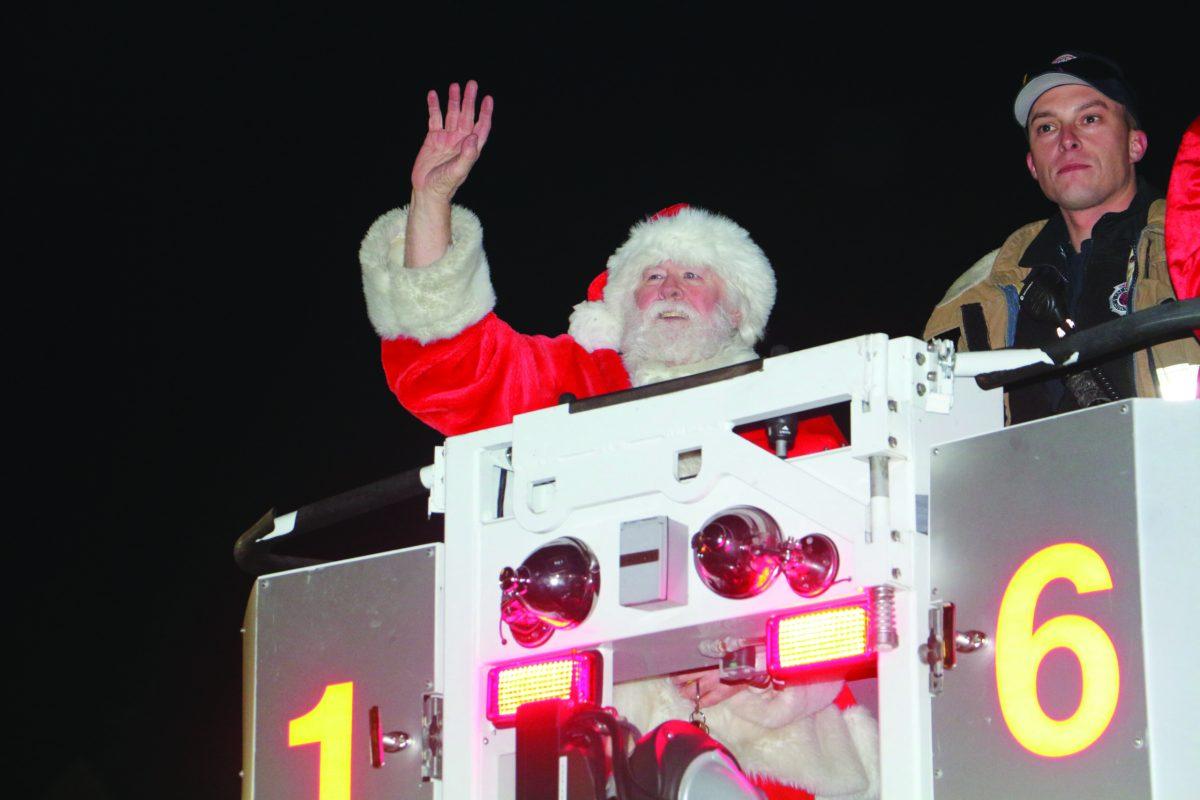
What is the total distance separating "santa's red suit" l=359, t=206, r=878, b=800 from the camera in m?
2.61

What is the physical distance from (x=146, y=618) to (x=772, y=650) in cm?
329

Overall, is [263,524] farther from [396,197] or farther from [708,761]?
[396,197]

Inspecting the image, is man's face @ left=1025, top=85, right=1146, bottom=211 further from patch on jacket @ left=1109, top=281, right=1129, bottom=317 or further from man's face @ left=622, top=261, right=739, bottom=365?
man's face @ left=622, top=261, right=739, bottom=365

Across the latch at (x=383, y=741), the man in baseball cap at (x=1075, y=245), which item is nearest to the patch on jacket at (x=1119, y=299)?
the man in baseball cap at (x=1075, y=245)

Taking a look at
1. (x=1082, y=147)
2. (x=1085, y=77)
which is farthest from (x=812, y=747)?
(x=1085, y=77)

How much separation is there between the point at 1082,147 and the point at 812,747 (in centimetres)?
115

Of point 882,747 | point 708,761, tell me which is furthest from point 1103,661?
point 708,761

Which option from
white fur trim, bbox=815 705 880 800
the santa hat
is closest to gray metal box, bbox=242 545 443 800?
white fur trim, bbox=815 705 880 800

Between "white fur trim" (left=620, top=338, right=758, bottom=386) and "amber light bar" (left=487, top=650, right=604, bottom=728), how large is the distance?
1.08m

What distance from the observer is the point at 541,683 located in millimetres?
2088

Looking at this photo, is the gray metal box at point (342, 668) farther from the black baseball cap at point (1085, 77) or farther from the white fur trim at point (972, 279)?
the black baseball cap at point (1085, 77)

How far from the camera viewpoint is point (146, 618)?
4812 mm

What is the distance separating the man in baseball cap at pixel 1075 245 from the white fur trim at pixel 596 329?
678 mm

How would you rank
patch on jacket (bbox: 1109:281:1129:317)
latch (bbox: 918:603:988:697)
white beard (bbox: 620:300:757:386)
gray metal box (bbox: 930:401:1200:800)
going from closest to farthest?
gray metal box (bbox: 930:401:1200:800) → latch (bbox: 918:603:988:697) → patch on jacket (bbox: 1109:281:1129:317) → white beard (bbox: 620:300:757:386)
